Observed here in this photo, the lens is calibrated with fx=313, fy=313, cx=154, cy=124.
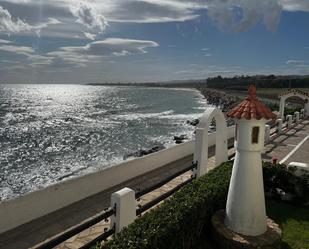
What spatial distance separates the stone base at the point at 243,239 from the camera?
19.2 feet

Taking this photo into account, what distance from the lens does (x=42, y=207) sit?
7.77 meters

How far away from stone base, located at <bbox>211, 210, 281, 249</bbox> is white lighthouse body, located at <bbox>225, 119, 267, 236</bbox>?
14 centimetres

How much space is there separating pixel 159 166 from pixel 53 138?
2907cm

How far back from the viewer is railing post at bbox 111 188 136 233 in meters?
5.87

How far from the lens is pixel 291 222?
7.67 m

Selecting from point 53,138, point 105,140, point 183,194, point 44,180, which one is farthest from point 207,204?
point 53,138

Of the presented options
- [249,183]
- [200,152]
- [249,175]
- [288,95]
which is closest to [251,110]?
[249,175]

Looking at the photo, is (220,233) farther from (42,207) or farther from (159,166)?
(159,166)

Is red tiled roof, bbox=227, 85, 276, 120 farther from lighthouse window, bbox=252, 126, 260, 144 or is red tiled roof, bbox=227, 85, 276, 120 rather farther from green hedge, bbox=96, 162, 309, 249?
green hedge, bbox=96, 162, 309, 249

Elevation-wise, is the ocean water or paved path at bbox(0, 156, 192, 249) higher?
paved path at bbox(0, 156, 192, 249)

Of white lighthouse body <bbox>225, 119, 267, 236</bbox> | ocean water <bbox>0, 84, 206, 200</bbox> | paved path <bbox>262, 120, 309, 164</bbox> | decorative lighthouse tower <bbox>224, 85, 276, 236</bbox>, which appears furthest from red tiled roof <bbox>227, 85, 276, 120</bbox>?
ocean water <bbox>0, 84, 206, 200</bbox>

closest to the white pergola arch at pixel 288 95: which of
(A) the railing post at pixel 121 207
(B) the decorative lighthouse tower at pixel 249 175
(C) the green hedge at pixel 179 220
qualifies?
(C) the green hedge at pixel 179 220

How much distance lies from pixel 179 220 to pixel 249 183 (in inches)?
63.8

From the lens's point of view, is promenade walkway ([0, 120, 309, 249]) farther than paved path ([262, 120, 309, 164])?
No
